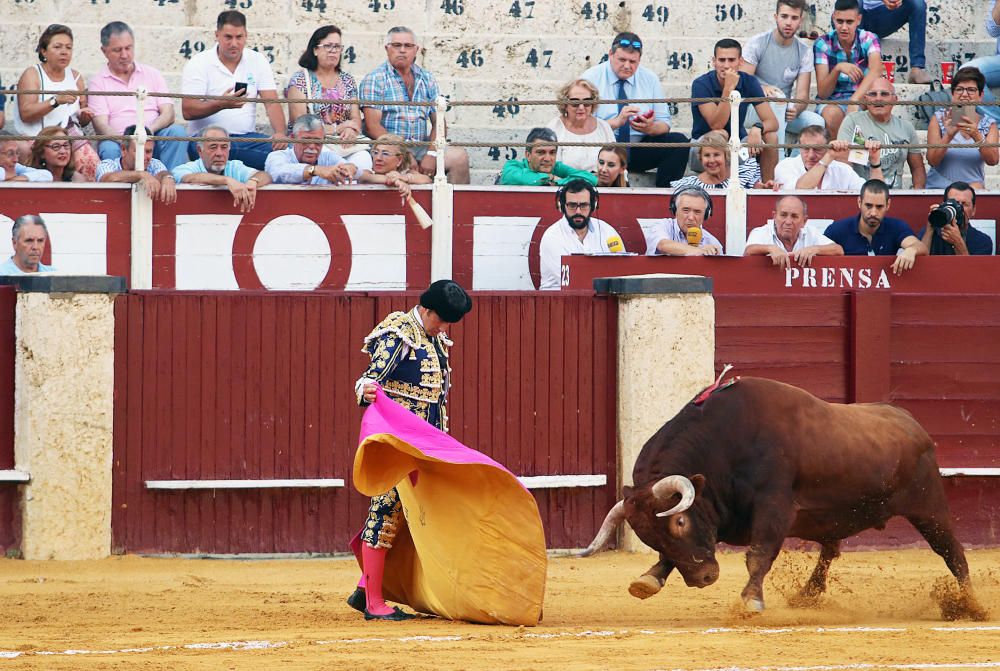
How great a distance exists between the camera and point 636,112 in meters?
10.1

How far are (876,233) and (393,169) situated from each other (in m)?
2.84

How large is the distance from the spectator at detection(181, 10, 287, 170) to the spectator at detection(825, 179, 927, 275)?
3.34 metres

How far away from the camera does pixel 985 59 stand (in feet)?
37.0

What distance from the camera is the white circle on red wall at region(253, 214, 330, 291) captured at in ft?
29.9

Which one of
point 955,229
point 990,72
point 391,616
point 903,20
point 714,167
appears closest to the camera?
point 391,616

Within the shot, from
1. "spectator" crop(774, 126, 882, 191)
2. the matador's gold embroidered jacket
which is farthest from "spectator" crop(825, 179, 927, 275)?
the matador's gold embroidered jacket

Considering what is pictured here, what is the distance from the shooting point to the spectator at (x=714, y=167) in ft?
31.2

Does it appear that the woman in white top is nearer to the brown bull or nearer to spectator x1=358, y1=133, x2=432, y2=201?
spectator x1=358, y1=133, x2=432, y2=201

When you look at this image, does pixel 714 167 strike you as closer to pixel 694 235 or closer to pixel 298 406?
pixel 694 235

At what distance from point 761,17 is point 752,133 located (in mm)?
2847

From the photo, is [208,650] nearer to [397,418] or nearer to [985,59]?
[397,418]

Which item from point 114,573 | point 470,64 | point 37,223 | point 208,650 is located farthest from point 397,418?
point 470,64

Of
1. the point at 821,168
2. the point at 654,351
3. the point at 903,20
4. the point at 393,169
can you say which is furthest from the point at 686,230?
the point at 903,20

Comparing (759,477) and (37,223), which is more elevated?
(37,223)
